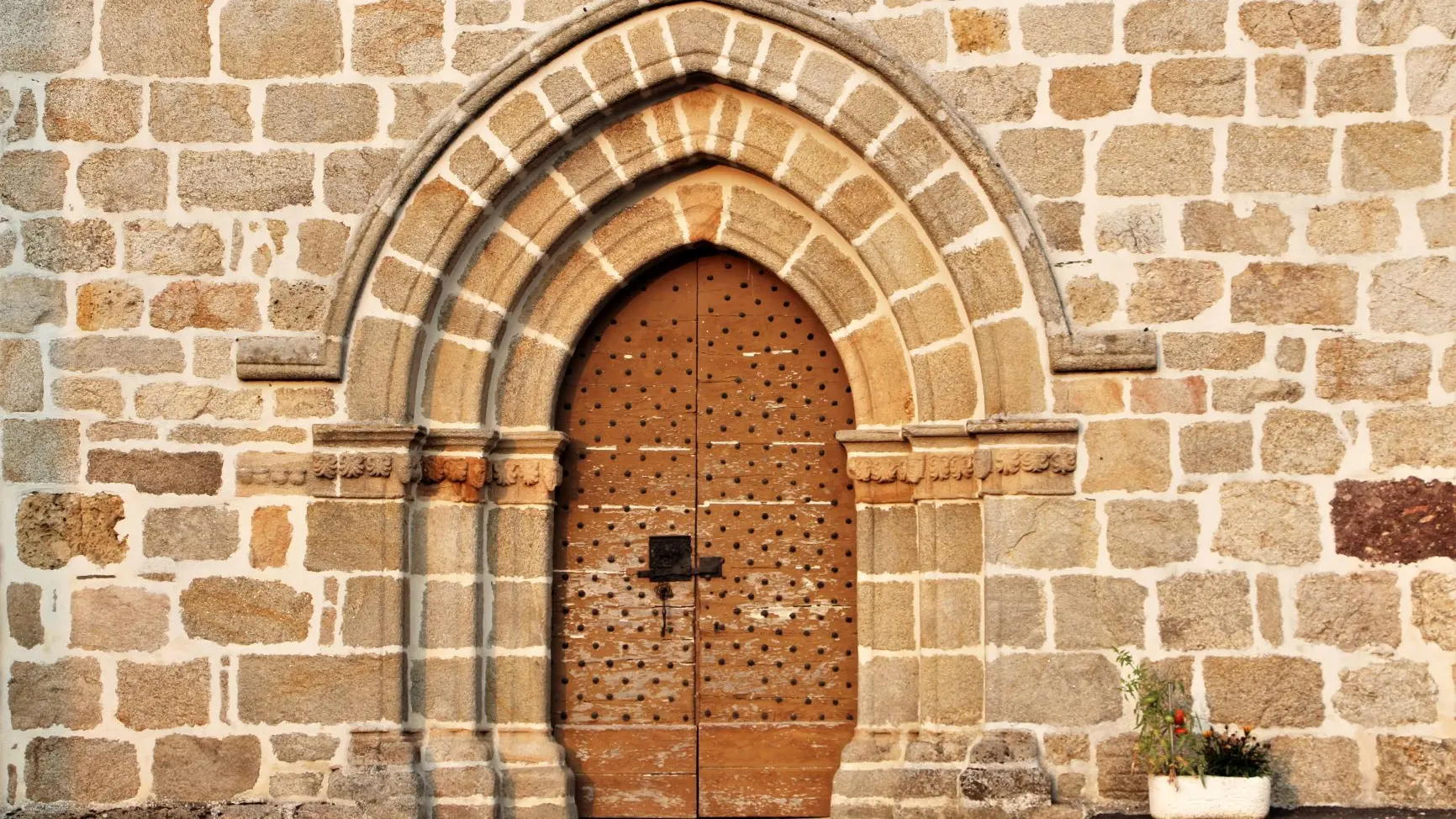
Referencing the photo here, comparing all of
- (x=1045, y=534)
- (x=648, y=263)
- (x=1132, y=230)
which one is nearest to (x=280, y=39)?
(x=648, y=263)

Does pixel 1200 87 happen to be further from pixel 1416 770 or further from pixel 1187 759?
pixel 1416 770

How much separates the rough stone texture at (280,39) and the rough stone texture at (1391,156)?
4002 millimetres

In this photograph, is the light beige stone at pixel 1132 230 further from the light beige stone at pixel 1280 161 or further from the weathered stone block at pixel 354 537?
the weathered stone block at pixel 354 537

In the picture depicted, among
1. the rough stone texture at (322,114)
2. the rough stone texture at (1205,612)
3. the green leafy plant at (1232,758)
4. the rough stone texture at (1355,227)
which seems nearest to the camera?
the green leafy plant at (1232,758)

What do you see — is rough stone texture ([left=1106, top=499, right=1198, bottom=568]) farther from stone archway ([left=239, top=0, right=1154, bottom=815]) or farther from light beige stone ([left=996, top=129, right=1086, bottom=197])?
light beige stone ([left=996, top=129, right=1086, bottom=197])

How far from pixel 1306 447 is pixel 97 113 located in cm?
495

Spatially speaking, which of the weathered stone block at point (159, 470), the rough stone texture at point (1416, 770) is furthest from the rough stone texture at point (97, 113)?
the rough stone texture at point (1416, 770)

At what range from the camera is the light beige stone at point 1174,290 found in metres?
6.96

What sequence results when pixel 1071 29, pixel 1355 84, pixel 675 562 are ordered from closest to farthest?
pixel 1355 84
pixel 1071 29
pixel 675 562

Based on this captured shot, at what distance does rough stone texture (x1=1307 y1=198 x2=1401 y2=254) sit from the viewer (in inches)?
272

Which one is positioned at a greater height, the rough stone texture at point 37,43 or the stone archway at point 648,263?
the rough stone texture at point 37,43

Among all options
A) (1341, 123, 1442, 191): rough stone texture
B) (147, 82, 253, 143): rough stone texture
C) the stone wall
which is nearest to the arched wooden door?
the stone wall

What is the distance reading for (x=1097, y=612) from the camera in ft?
22.5

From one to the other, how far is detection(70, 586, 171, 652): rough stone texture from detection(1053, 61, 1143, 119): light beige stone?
4.05 m
